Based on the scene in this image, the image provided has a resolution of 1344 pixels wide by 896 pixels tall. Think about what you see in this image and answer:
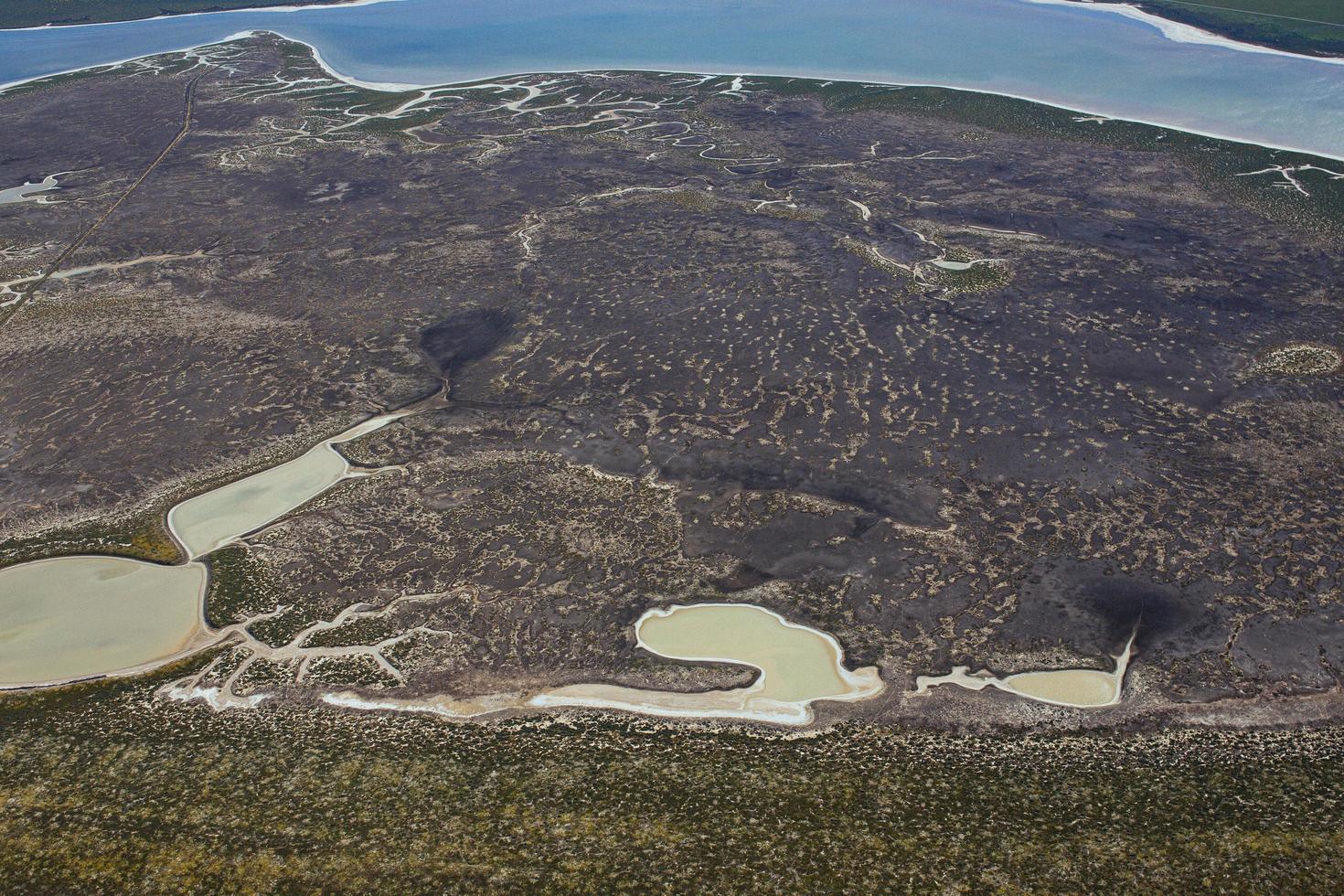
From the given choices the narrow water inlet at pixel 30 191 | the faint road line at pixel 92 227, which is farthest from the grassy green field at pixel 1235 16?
the narrow water inlet at pixel 30 191

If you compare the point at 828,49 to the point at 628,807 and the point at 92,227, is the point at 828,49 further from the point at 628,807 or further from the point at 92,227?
the point at 628,807

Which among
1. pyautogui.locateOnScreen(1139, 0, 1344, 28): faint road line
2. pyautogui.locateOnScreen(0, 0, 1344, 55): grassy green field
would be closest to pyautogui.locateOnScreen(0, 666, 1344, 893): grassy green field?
pyautogui.locateOnScreen(0, 0, 1344, 55): grassy green field

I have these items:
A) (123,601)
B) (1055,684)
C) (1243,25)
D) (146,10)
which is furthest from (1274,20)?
(146,10)

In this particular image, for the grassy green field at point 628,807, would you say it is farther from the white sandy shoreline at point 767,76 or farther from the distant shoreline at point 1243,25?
the distant shoreline at point 1243,25

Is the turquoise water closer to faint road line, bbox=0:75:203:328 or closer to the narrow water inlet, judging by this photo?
faint road line, bbox=0:75:203:328

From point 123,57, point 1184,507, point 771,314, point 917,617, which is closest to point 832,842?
point 917,617

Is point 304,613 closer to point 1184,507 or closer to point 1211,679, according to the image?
point 1211,679
